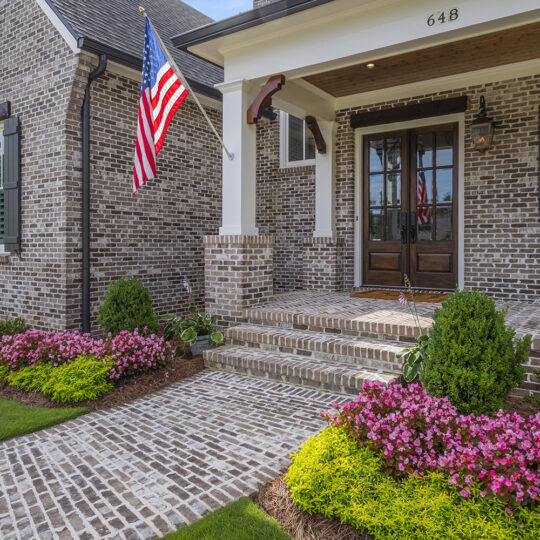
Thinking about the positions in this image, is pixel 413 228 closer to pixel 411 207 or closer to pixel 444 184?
pixel 411 207

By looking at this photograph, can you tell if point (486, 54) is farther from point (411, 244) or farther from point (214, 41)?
point (214, 41)

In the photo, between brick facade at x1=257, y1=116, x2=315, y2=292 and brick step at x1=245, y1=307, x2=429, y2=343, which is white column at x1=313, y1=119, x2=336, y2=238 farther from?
brick step at x1=245, y1=307, x2=429, y2=343

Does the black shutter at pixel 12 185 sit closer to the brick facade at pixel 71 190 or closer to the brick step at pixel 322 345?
the brick facade at pixel 71 190

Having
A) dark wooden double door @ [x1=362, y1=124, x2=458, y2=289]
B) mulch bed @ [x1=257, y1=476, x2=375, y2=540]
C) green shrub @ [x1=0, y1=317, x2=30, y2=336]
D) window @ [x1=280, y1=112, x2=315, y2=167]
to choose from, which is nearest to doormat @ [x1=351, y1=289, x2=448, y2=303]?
dark wooden double door @ [x1=362, y1=124, x2=458, y2=289]

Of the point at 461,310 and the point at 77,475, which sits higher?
the point at 461,310

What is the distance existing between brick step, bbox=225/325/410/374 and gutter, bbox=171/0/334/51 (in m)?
3.47

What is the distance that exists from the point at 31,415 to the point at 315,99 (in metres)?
5.81

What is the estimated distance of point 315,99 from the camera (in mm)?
7270

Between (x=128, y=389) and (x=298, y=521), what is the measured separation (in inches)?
104

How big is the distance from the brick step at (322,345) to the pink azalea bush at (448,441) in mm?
1312

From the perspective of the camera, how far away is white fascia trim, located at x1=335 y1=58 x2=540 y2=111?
20.3ft

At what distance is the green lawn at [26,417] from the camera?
3580mm

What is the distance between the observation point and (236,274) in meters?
5.81

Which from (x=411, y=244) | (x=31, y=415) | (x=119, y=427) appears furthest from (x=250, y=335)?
(x=411, y=244)
